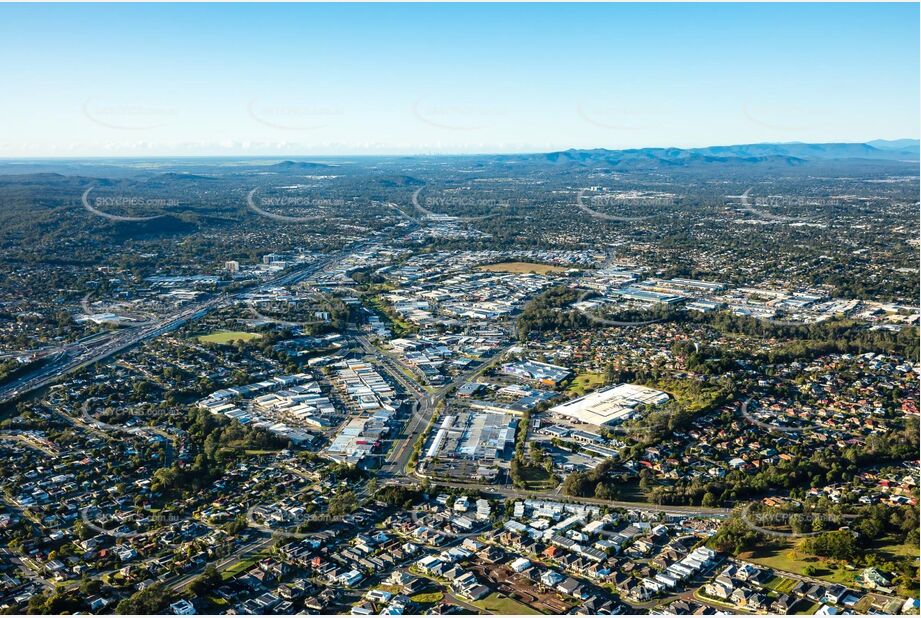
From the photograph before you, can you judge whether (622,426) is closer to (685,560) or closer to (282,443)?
(685,560)

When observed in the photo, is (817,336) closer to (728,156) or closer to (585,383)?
(585,383)

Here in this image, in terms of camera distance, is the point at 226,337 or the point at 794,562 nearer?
the point at 794,562

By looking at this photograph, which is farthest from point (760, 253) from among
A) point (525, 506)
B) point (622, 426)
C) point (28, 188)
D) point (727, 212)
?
point (28, 188)

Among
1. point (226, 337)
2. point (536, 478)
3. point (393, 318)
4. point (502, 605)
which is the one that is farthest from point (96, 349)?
point (502, 605)

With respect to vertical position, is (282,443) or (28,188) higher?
(28,188)
